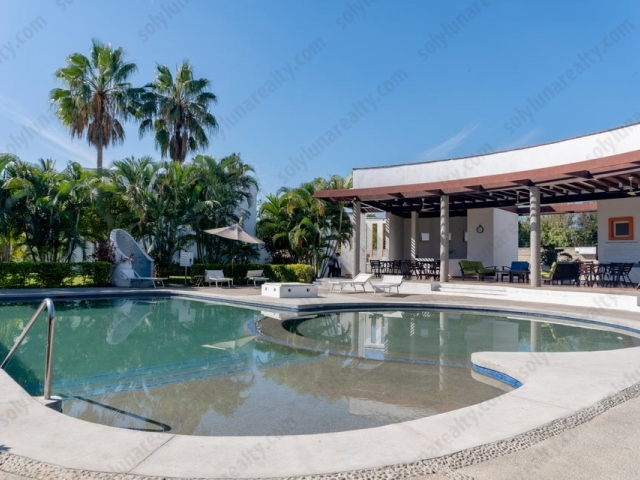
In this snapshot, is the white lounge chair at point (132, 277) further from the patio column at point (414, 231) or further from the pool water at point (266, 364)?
the patio column at point (414, 231)

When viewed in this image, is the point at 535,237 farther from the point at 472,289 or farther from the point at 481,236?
the point at 481,236

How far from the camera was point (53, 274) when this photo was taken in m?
17.1

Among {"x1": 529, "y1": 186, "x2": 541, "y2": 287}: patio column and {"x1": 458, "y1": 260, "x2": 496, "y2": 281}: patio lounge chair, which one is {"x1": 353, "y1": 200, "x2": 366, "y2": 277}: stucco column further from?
{"x1": 529, "y1": 186, "x2": 541, "y2": 287}: patio column

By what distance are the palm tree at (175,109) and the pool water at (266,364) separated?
1218 centimetres

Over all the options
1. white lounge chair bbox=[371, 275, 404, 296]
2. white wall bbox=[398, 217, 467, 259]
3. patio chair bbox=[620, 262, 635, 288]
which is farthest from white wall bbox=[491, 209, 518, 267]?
white lounge chair bbox=[371, 275, 404, 296]

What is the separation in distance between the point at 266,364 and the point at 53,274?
13.7 metres

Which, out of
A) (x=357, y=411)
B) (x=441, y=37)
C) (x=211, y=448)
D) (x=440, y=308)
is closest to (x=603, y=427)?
(x=357, y=411)

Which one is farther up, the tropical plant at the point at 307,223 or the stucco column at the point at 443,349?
the tropical plant at the point at 307,223

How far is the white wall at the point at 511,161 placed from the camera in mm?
15227

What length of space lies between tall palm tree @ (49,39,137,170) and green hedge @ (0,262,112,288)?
5.69 meters

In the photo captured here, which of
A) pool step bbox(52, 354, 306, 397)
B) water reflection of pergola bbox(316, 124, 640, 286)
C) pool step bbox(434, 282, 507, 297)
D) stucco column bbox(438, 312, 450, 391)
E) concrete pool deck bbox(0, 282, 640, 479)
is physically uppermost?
water reflection of pergola bbox(316, 124, 640, 286)

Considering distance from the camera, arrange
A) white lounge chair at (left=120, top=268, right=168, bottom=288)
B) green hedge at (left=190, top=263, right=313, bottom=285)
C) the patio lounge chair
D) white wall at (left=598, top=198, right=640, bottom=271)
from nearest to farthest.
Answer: white wall at (left=598, top=198, right=640, bottom=271) → white lounge chair at (left=120, top=268, right=168, bottom=288) → the patio lounge chair → green hedge at (left=190, top=263, right=313, bottom=285)

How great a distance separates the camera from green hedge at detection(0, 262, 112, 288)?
16344 mm

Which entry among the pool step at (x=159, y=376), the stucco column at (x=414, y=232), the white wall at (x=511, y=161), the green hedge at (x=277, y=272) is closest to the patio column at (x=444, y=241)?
the white wall at (x=511, y=161)
